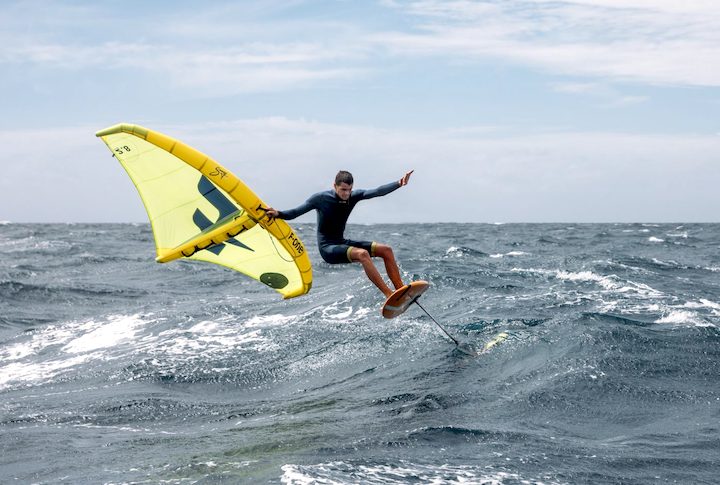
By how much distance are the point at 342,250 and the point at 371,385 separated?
2388 millimetres

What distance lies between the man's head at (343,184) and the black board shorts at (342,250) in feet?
2.05

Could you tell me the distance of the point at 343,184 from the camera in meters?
10.4

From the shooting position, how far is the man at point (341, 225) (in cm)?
1034

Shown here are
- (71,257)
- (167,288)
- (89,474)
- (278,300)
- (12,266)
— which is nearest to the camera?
(89,474)

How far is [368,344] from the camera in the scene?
Result: 14.5 meters

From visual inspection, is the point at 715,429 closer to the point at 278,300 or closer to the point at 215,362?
the point at 215,362

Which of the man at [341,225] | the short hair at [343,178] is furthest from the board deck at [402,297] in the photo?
the short hair at [343,178]

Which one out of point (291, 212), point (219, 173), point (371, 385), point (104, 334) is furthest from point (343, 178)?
point (104, 334)

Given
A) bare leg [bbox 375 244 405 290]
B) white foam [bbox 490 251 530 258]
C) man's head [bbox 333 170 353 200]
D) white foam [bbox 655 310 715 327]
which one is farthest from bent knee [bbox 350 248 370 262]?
white foam [bbox 490 251 530 258]

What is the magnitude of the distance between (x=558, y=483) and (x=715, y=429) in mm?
2742

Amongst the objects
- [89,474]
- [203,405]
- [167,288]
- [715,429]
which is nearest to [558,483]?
[715,429]

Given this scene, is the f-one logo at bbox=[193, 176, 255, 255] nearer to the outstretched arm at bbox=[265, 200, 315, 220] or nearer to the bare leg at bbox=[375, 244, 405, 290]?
the outstretched arm at bbox=[265, 200, 315, 220]

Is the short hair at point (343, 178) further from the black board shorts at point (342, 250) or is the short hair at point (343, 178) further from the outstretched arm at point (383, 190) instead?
the black board shorts at point (342, 250)

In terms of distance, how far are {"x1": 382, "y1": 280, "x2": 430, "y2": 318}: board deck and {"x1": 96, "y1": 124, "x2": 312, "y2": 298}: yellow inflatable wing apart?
1213mm
